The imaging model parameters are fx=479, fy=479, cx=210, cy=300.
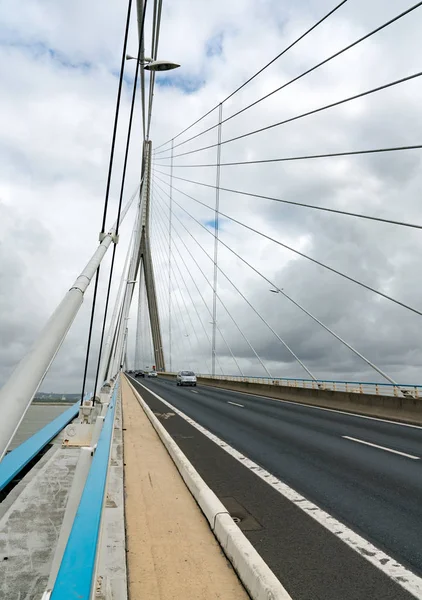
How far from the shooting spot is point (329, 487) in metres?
7.09

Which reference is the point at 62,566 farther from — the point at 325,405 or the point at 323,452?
the point at 325,405

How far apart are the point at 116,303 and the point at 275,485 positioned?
50.3 ft

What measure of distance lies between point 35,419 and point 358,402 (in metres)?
20.0

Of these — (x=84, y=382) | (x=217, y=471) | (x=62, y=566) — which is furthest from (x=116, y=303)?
(x=62, y=566)

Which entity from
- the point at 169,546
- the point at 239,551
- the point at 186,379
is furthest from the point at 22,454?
the point at 186,379

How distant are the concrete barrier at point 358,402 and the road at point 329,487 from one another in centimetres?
223

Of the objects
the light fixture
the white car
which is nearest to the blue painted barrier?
the light fixture

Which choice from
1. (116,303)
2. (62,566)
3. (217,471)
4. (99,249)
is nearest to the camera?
(62,566)

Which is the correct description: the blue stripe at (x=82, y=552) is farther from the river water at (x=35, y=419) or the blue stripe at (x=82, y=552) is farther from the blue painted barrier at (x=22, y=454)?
the river water at (x=35, y=419)

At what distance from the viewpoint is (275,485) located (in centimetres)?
718

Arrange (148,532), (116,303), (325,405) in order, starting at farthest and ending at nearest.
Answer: (325,405)
(116,303)
(148,532)

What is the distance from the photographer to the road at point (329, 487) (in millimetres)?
4305

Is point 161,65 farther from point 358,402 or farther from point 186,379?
point 186,379

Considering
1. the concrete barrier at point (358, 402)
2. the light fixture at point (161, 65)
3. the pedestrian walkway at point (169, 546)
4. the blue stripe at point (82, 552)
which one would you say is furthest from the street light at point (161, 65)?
the concrete barrier at point (358, 402)
